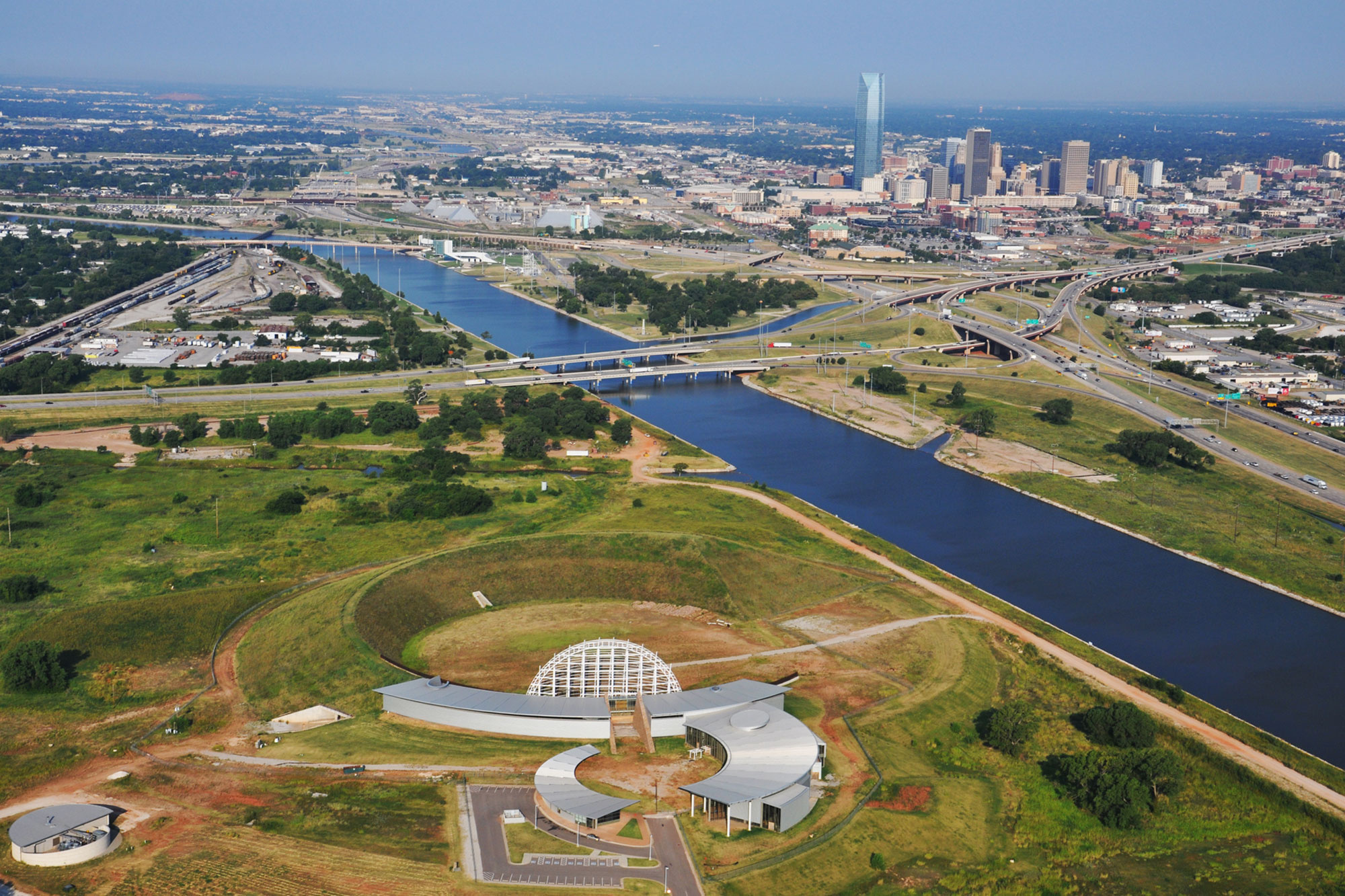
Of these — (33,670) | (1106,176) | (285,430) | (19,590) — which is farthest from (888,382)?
(1106,176)

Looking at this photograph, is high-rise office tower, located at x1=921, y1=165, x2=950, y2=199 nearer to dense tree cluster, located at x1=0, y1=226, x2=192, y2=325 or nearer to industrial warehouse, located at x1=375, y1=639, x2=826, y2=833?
dense tree cluster, located at x1=0, y1=226, x2=192, y2=325

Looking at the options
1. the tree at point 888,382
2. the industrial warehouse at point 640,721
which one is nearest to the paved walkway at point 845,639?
the industrial warehouse at point 640,721

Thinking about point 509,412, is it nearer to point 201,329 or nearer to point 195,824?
point 201,329

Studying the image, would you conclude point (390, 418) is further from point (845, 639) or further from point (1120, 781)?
point (1120, 781)

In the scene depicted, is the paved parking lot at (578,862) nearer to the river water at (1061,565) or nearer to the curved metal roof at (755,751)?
the curved metal roof at (755,751)

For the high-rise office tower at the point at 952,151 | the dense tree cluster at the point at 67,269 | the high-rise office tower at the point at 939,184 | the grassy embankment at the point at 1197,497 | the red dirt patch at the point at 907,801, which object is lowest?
the grassy embankment at the point at 1197,497

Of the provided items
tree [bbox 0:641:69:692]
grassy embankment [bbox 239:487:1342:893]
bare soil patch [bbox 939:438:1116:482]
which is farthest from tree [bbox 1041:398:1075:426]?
tree [bbox 0:641:69:692]
